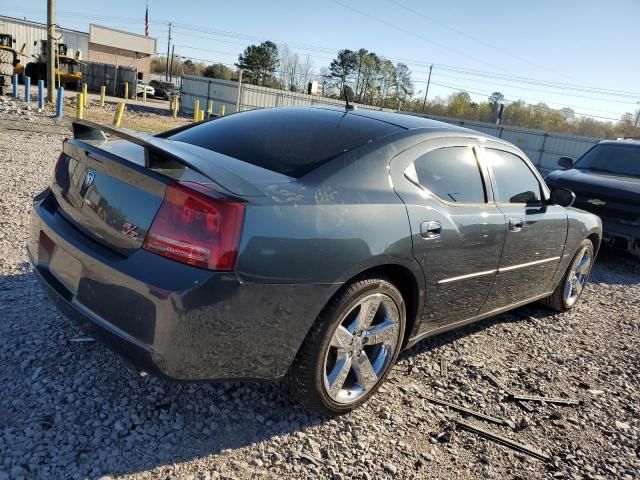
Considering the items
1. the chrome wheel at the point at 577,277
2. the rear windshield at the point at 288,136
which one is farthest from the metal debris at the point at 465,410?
the chrome wheel at the point at 577,277

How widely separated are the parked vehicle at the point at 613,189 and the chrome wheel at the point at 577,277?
2.01 meters

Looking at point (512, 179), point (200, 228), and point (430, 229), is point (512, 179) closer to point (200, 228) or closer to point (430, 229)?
point (430, 229)

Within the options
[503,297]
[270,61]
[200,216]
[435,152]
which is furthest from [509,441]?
[270,61]

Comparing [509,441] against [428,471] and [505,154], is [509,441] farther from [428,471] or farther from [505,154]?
[505,154]

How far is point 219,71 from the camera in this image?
76625 mm

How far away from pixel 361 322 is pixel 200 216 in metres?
1.06

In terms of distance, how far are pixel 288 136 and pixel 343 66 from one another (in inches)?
3259

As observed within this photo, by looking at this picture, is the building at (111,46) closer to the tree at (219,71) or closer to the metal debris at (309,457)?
the tree at (219,71)

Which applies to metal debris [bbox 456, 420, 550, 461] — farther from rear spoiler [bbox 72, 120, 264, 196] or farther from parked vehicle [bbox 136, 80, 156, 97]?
parked vehicle [bbox 136, 80, 156, 97]

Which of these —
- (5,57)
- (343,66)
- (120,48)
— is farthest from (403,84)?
(5,57)

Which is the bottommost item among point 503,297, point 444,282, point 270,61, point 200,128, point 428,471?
point 428,471

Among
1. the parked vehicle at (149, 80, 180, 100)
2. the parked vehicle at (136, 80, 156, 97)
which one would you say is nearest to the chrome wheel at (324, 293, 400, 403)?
the parked vehicle at (136, 80, 156, 97)

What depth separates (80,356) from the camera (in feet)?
9.52

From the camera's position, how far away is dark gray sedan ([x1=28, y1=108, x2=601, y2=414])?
207 centimetres
